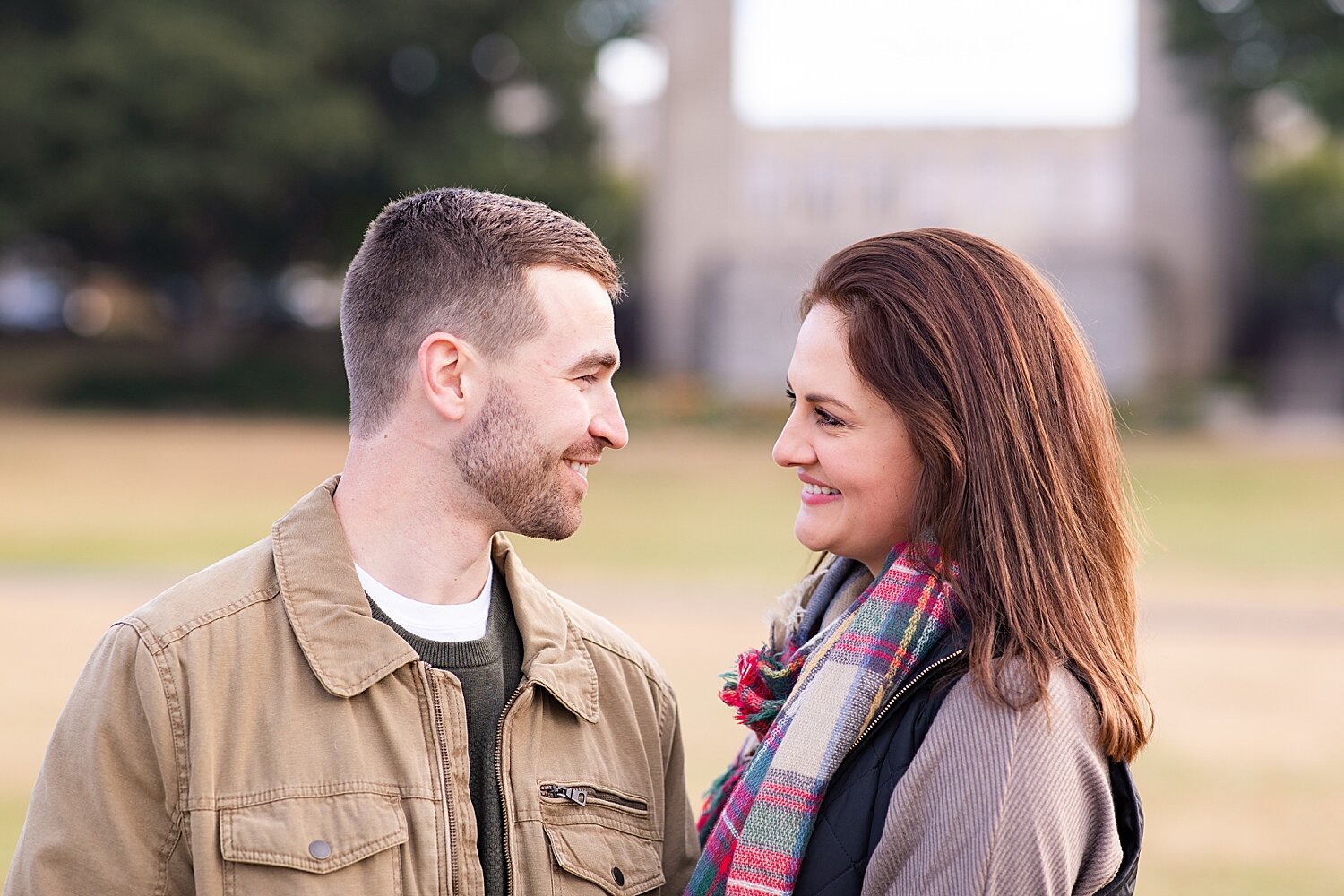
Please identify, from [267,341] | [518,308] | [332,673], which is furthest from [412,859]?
[267,341]

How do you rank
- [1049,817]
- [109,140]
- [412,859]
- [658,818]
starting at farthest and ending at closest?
1. [109,140]
2. [658,818]
3. [412,859]
4. [1049,817]

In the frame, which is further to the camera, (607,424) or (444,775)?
(607,424)

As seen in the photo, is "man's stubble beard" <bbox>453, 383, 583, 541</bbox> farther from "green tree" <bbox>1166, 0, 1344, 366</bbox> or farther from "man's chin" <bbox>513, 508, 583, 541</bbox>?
"green tree" <bbox>1166, 0, 1344, 366</bbox>

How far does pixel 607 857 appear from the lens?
2670 mm

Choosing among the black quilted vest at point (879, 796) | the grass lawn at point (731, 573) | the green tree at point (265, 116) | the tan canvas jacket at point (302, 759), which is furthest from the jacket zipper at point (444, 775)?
the green tree at point (265, 116)

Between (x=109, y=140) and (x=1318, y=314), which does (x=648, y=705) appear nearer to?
(x=109, y=140)

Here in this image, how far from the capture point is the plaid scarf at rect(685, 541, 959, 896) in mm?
2457

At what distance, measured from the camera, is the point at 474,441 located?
2.65 m

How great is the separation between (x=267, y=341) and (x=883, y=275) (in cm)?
3528

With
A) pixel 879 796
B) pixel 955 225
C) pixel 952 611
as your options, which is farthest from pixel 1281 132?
pixel 879 796

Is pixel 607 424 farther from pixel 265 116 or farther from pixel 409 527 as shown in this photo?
pixel 265 116

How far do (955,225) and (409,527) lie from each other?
30.3 metres

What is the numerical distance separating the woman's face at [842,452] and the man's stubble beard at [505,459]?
1.50 feet

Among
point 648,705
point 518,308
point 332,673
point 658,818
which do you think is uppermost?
point 518,308
